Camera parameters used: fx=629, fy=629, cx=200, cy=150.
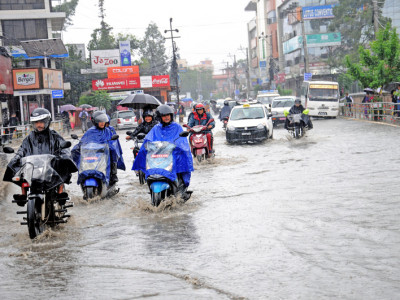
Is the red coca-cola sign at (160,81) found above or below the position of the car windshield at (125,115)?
above

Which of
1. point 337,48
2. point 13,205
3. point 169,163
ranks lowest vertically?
point 13,205

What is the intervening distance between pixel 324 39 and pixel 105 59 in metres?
23.4

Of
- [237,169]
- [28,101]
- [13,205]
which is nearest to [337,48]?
[28,101]

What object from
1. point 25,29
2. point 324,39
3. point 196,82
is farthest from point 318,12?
point 196,82

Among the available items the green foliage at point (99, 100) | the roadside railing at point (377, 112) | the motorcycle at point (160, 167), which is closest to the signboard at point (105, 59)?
the green foliage at point (99, 100)

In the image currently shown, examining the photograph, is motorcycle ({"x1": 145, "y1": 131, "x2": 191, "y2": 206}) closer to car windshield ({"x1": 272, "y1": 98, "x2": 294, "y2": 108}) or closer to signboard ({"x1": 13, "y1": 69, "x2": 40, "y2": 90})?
car windshield ({"x1": 272, "y1": 98, "x2": 294, "y2": 108})

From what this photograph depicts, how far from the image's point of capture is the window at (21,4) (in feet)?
181

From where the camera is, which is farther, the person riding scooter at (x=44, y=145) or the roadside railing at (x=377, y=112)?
the roadside railing at (x=377, y=112)

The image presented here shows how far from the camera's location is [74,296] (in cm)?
514

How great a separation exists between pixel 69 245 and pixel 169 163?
2.19 m

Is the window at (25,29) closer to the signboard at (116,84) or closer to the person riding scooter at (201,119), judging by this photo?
the signboard at (116,84)

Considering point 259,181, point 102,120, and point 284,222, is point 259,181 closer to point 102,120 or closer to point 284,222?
point 102,120

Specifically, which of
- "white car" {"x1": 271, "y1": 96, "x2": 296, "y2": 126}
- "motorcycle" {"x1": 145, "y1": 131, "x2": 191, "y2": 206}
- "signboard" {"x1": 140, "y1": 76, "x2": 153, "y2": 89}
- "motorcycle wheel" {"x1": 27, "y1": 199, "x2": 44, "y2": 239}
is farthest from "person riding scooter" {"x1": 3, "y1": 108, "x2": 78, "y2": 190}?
"signboard" {"x1": 140, "y1": 76, "x2": 153, "y2": 89}

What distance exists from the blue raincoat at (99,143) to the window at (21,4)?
4781 cm
